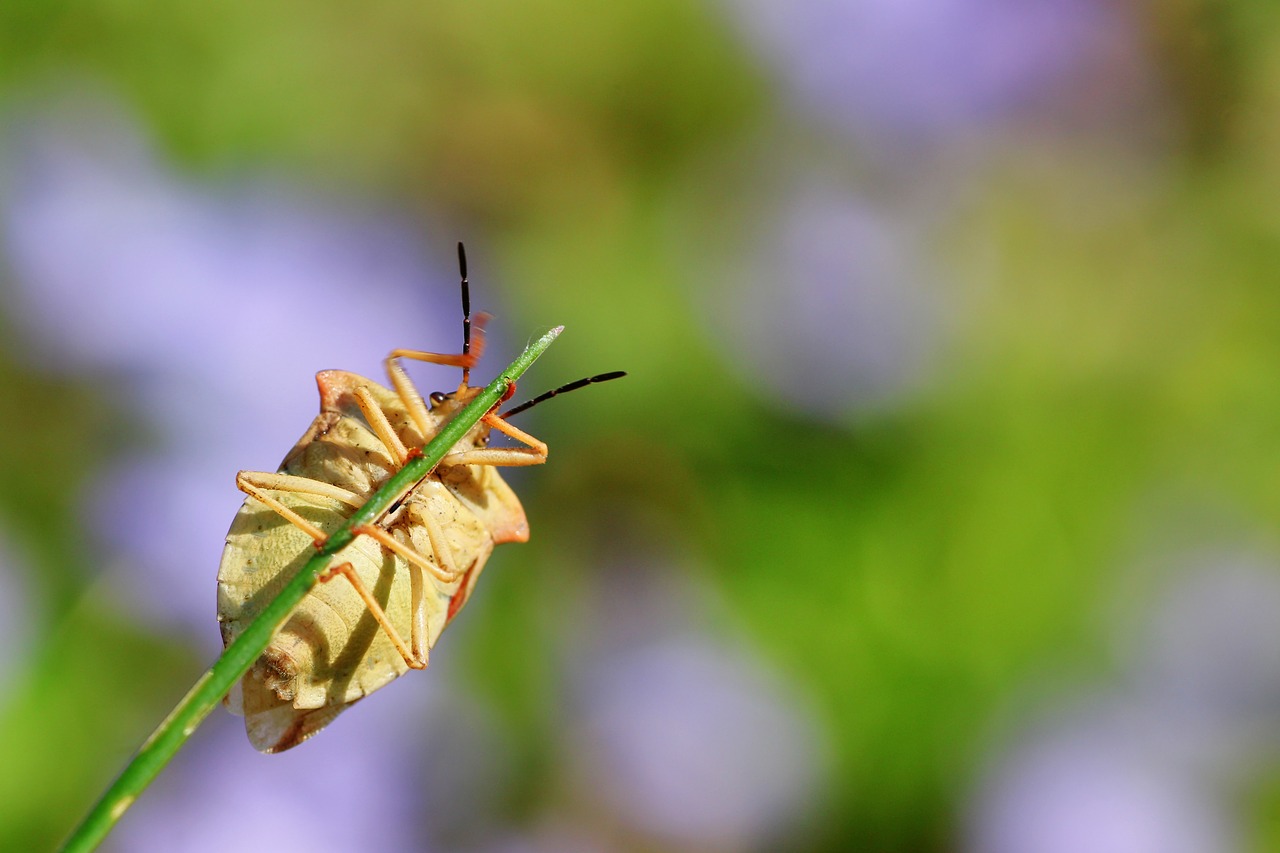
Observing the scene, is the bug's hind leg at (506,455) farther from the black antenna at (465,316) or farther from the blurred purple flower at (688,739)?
the blurred purple flower at (688,739)

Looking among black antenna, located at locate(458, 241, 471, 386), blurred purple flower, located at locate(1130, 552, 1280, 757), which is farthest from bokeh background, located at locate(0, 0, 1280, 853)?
black antenna, located at locate(458, 241, 471, 386)

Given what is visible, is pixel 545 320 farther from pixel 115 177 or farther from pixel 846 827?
pixel 846 827

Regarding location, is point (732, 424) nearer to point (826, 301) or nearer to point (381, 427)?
point (826, 301)

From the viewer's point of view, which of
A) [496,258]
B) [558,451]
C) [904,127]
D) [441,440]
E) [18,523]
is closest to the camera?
[441,440]

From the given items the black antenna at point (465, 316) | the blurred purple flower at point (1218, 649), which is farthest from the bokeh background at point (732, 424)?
the black antenna at point (465, 316)

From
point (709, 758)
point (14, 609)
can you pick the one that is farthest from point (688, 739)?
point (14, 609)

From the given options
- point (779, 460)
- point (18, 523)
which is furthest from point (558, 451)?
point (18, 523)

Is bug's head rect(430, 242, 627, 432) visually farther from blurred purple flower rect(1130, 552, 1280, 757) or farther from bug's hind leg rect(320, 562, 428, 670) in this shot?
blurred purple flower rect(1130, 552, 1280, 757)
